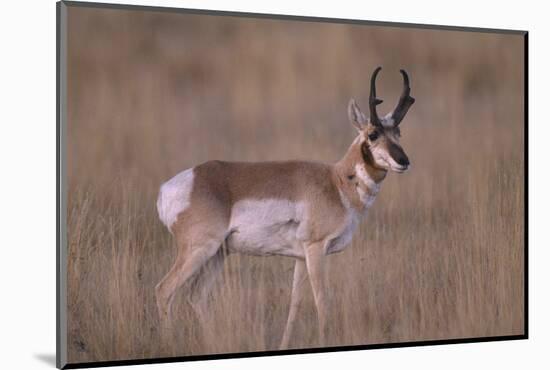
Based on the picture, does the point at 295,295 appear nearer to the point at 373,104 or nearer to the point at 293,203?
the point at 293,203

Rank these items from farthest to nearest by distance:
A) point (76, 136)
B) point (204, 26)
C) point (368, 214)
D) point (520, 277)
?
point (520, 277)
point (368, 214)
point (204, 26)
point (76, 136)

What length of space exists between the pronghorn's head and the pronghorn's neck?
0.03 m

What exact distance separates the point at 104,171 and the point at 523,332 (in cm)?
433

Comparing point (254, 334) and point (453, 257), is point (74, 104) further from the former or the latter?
Answer: point (453, 257)

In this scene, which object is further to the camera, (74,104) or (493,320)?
(493,320)

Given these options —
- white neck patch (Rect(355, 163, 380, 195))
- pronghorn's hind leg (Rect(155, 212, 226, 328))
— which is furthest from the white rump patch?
white neck patch (Rect(355, 163, 380, 195))

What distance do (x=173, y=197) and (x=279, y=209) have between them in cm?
89

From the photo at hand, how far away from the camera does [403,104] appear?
10.6 m

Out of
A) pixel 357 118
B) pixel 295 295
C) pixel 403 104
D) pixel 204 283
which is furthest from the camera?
pixel 403 104

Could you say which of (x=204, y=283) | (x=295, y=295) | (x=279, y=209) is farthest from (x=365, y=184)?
(x=204, y=283)

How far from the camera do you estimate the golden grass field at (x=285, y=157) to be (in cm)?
951

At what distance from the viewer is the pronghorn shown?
32.1 feet

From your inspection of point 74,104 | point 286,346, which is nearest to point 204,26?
point 74,104

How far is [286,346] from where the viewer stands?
10.2m
